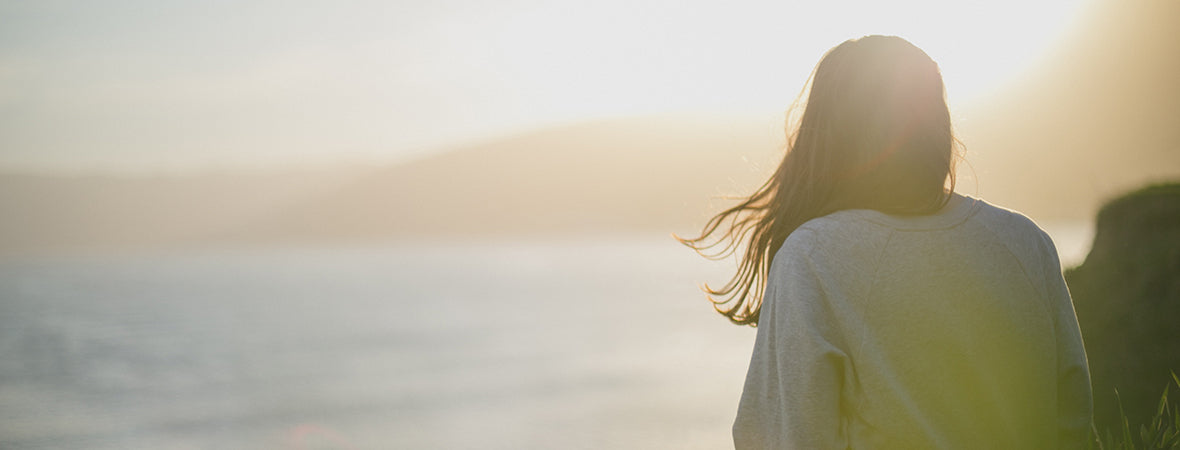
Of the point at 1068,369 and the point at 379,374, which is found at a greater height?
the point at 379,374

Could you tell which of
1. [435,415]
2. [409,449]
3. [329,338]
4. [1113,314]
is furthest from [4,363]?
[1113,314]

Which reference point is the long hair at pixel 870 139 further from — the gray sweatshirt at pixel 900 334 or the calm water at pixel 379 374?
the calm water at pixel 379 374

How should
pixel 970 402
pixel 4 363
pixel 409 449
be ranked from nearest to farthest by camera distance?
pixel 970 402 → pixel 409 449 → pixel 4 363

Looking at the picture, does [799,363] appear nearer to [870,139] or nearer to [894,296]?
[894,296]

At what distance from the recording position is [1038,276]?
1677 millimetres

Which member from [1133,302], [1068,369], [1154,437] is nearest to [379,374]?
[1133,302]

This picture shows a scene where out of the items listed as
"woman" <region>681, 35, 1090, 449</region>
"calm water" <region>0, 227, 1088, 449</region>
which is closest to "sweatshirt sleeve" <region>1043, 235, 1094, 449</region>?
"woman" <region>681, 35, 1090, 449</region>

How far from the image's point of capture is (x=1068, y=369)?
178 cm

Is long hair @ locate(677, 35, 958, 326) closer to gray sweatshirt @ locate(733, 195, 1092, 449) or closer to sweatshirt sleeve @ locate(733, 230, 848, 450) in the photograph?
gray sweatshirt @ locate(733, 195, 1092, 449)

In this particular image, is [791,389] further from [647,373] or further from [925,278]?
[647,373]

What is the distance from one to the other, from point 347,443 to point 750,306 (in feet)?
48.0

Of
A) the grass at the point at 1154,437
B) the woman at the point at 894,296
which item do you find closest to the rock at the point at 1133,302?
the grass at the point at 1154,437

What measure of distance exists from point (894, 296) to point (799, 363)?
0.23m

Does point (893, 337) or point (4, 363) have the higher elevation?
point (4, 363)
